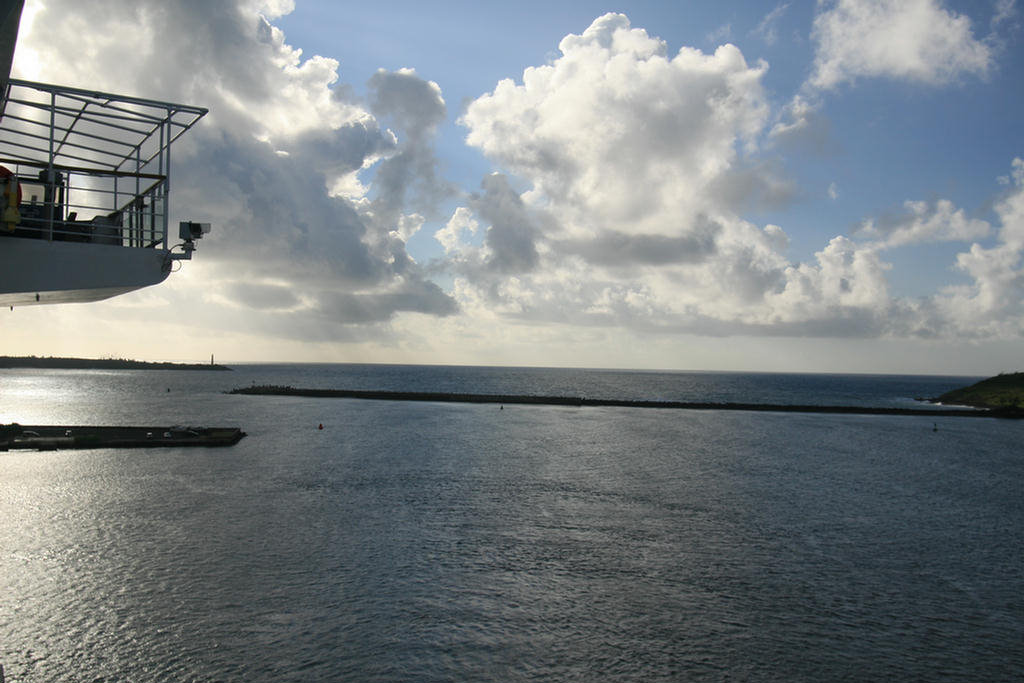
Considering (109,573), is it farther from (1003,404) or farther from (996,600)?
(1003,404)

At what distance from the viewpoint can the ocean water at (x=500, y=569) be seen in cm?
1806

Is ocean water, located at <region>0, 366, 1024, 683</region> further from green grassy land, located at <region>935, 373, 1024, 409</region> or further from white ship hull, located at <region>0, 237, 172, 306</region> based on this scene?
green grassy land, located at <region>935, 373, 1024, 409</region>

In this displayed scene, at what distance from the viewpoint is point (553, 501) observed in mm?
37188

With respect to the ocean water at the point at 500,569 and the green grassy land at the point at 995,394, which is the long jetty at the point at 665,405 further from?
the ocean water at the point at 500,569

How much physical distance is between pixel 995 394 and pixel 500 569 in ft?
509

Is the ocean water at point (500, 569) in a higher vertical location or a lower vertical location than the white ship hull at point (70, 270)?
lower

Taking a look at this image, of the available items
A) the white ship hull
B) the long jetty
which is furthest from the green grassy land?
the white ship hull

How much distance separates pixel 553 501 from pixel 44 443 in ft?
151

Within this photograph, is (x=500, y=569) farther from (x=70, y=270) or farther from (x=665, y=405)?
(x=665, y=405)

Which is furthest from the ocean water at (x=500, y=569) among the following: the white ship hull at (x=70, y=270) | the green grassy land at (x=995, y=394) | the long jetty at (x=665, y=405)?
the green grassy land at (x=995, y=394)

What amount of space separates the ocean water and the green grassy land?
95780 mm

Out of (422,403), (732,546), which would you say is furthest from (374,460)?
(422,403)

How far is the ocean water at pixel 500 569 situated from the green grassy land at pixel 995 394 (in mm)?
95780

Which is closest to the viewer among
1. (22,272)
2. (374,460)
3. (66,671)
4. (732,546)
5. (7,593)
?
(22,272)
